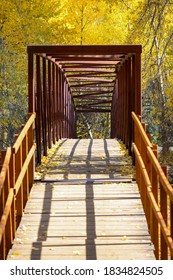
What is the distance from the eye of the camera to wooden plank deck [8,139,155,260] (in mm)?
7965

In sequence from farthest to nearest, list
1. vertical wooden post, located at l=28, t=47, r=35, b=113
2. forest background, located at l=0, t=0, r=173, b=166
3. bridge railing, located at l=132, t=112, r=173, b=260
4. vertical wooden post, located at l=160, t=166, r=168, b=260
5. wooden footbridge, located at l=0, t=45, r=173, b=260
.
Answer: forest background, located at l=0, t=0, r=173, b=166 → vertical wooden post, located at l=28, t=47, r=35, b=113 → wooden footbridge, located at l=0, t=45, r=173, b=260 → vertical wooden post, located at l=160, t=166, r=168, b=260 → bridge railing, located at l=132, t=112, r=173, b=260

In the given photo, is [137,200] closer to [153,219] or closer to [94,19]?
[153,219]

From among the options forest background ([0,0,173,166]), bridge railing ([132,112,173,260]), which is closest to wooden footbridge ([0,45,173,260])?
bridge railing ([132,112,173,260])

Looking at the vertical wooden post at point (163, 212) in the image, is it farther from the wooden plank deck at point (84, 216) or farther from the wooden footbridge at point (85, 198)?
the wooden plank deck at point (84, 216)

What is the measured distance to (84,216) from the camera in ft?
31.1

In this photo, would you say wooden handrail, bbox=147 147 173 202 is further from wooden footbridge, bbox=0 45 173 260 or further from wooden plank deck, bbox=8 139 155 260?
wooden plank deck, bbox=8 139 155 260

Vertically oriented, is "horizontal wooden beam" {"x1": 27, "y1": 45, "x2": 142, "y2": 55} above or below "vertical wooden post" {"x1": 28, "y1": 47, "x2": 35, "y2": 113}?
above

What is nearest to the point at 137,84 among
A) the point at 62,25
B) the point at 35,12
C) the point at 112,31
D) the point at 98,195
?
the point at 98,195

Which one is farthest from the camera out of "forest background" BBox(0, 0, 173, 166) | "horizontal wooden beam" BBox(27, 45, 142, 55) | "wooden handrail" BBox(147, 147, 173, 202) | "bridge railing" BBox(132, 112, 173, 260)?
"forest background" BBox(0, 0, 173, 166)

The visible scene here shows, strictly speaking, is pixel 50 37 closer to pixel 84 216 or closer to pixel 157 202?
pixel 84 216

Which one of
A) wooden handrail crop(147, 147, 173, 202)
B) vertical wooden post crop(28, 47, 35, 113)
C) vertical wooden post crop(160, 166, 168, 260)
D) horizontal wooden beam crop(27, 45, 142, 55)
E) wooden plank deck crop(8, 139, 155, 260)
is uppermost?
horizontal wooden beam crop(27, 45, 142, 55)

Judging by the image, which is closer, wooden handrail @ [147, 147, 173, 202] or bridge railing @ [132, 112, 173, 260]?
wooden handrail @ [147, 147, 173, 202]

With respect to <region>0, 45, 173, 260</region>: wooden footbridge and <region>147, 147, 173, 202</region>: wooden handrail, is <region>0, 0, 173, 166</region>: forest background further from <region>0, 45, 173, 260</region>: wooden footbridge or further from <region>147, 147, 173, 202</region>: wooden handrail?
<region>147, 147, 173, 202</region>: wooden handrail

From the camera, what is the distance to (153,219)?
8312 mm
